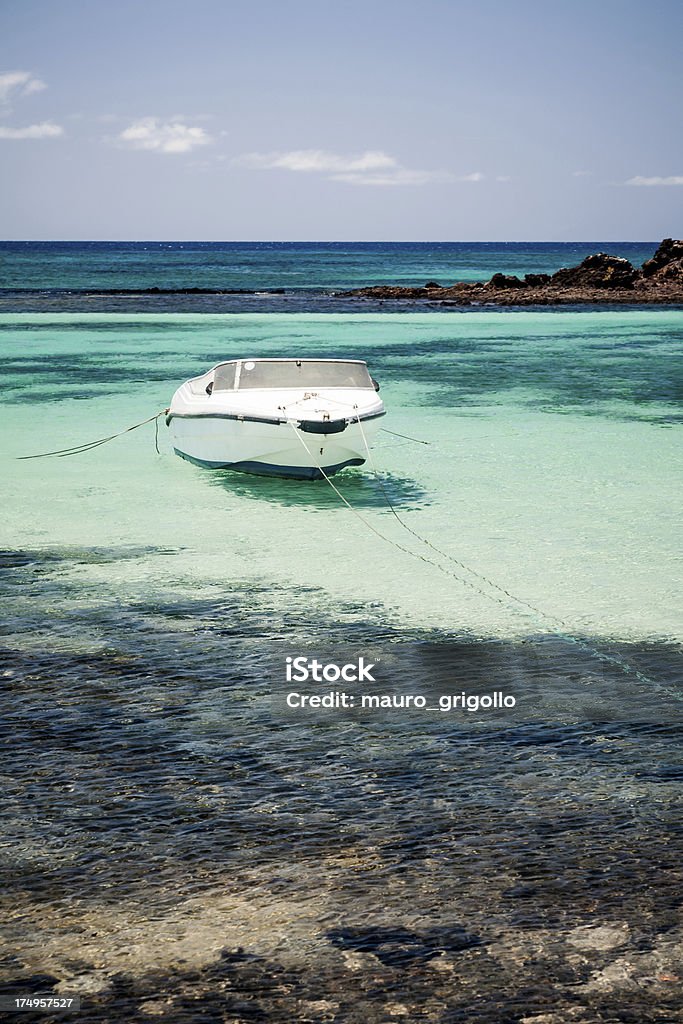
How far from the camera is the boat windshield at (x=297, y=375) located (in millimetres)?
13852

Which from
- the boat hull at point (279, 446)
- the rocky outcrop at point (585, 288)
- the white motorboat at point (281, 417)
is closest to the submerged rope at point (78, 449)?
the white motorboat at point (281, 417)

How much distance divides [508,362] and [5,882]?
26.3 meters

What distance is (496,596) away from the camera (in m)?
9.44

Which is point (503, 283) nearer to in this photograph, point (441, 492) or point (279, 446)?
point (441, 492)

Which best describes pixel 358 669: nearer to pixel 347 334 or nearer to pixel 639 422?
pixel 639 422

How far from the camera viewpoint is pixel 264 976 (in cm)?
445

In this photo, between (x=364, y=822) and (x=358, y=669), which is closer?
(x=364, y=822)

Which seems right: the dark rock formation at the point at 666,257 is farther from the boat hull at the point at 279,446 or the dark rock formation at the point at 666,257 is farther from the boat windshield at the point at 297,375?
the boat hull at the point at 279,446

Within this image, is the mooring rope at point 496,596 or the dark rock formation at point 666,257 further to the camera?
the dark rock formation at point 666,257

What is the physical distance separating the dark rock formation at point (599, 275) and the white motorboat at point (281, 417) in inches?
1879

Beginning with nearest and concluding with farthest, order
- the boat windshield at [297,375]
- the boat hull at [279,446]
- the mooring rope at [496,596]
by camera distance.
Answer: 1. the mooring rope at [496,596]
2. the boat hull at [279,446]
3. the boat windshield at [297,375]

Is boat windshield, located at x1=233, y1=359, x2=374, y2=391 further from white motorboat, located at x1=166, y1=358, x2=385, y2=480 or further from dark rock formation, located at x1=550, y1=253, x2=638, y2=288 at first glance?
dark rock formation, located at x1=550, y1=253, x2=638, y2=288

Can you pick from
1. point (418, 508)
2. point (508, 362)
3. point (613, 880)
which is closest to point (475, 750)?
point (613, 880)

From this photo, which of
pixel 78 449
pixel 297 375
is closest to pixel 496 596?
pixel 297 375
